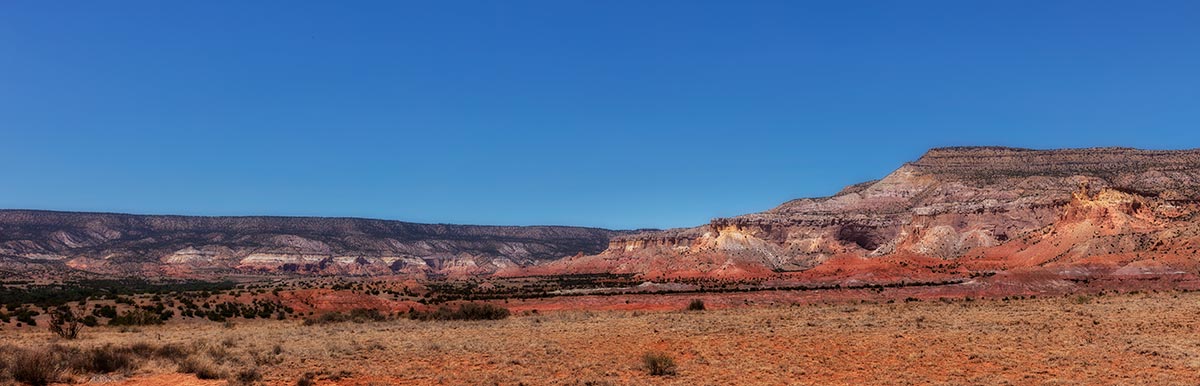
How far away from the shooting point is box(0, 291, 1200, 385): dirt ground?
Answer: 15922 mm

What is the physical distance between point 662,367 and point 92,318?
2988cm

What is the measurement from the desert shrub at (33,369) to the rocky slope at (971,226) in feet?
210

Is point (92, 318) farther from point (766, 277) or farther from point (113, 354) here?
point (766, 277)

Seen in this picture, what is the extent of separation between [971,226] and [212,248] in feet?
500

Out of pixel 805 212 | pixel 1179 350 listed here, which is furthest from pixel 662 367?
pixel 805 212

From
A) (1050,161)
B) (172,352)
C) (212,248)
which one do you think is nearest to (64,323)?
(172,352)

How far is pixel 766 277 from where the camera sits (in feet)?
265

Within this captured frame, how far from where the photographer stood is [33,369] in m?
14.5

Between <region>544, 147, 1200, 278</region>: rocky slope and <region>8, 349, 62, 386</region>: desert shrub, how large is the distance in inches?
2523

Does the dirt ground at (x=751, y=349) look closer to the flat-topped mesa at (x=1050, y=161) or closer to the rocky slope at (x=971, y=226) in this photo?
the rocky slope at (x=971, y=226)

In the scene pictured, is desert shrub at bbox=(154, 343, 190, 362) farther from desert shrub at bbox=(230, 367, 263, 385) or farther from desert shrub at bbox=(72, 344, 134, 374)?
desert shrub at bbox=(230, 367, 263, 385)

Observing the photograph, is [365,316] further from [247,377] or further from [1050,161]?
[1050,161]

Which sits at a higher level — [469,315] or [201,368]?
[201,368]

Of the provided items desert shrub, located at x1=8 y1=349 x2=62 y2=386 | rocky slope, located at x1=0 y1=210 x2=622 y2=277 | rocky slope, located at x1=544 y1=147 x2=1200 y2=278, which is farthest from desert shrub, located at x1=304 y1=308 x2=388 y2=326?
rocky slope, located at x1=0 y1=210 x2=622 y2=277
